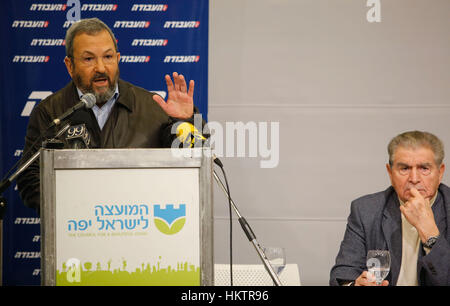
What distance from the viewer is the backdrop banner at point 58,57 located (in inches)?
136

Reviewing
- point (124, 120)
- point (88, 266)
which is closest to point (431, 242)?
point (88, 266)

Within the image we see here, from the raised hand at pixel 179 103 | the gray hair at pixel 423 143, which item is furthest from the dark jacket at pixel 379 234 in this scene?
the raised hand at pixel 179 103

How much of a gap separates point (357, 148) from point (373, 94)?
16.4 inches

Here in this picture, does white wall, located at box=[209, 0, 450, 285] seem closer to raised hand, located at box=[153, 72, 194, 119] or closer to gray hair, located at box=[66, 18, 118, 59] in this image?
gray hair, located at box=[66, 18, 118, 59]

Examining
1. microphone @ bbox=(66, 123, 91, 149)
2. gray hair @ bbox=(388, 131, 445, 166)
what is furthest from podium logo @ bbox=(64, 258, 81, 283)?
gray hair @ bbox=(388, 131, 445, 166)

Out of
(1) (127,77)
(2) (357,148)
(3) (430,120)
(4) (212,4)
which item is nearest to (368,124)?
(2) (357,148)

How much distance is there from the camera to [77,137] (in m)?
1.59

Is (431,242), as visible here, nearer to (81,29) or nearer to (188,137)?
(188,137)

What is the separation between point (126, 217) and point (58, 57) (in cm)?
247

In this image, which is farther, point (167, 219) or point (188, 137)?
point (188, 137)

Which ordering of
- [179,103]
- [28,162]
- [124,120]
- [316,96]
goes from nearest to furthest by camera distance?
1. [28,162]
2. [179,103]
3. [124,120]
4. [316,96]

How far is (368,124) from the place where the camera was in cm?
365

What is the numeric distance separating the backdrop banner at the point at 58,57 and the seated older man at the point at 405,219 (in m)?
1.57

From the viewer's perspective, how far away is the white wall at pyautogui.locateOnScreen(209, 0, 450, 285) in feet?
11.9
